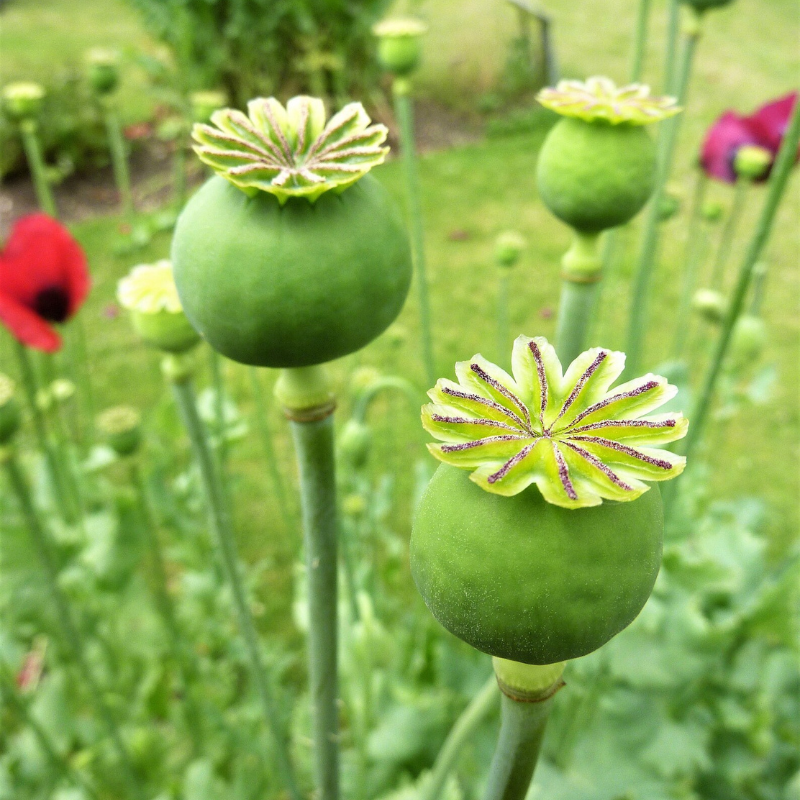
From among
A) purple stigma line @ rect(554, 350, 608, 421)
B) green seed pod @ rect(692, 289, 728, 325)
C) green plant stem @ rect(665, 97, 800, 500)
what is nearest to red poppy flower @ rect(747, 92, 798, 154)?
green seed pod @ rect(692, 289, 728, 325)

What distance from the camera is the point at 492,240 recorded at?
2881mm

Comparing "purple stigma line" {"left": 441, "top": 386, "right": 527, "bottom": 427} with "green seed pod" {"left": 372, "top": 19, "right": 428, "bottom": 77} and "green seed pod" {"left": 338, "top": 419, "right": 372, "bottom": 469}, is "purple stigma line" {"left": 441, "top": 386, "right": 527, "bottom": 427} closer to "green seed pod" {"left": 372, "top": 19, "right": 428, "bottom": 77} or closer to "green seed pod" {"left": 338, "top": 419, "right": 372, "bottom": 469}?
"green seed pod" {"left": 338, "top": 419, "right": 372, "bottom": 469}

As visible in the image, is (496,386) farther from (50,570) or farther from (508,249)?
(508,249)

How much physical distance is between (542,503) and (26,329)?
2.16 feet

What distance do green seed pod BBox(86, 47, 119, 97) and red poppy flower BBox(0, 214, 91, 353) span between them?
0.29m

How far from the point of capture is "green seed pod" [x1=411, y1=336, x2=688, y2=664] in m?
0.24

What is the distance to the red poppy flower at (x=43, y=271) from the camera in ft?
2.76

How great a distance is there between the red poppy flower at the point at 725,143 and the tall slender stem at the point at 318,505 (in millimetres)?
952

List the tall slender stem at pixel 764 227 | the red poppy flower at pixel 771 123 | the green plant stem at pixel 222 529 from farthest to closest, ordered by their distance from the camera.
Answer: the red poppy flower at pixel 771 123
the green plant stem at pixel 222 529
the tall slender stem at pixel 764 227

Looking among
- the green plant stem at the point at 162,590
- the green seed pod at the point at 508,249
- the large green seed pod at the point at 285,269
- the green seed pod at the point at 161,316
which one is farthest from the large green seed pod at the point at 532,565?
the green seed pod at the point at 508,249

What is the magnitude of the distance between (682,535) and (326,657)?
767mm

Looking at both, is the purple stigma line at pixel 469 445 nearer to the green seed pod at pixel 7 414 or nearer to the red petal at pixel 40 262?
the green seed pod at pixel 7 414

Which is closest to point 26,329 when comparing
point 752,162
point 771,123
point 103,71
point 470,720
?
point 103,71

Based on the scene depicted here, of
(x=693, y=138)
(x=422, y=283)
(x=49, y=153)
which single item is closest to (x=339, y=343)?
(x=422, y=283)
